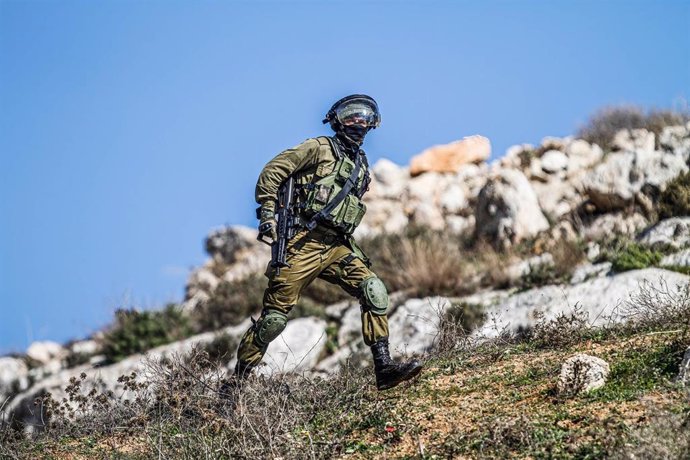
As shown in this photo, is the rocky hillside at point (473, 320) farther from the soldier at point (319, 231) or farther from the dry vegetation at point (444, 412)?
the soldier at point (319, 231)

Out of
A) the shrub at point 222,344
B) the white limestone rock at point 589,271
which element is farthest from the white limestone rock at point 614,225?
the shrub at point 222,344

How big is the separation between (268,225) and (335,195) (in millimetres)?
534

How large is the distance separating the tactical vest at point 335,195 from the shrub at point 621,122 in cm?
1463

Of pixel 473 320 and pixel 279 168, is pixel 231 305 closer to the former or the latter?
pixel 473 320

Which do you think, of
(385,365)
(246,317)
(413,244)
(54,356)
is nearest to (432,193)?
(413,244)

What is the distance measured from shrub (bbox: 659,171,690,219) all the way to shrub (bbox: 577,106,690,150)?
21.5 feet

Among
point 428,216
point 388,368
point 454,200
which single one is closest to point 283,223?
point 388,368

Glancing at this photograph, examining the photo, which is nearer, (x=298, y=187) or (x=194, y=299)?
(x=298, y=187)

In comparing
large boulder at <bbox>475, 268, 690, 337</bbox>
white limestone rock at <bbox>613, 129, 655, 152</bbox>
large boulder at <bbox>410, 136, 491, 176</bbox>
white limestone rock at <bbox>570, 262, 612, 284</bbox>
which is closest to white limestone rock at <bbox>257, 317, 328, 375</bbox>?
large boulder at <bbox>475, 268, 690, 337</bbox>

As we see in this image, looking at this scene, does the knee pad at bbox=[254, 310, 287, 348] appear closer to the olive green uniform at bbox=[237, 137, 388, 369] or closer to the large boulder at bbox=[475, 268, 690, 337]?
the olive green uniform at bbox=[237, 137, 388, 369]

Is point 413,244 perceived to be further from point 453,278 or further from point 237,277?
point 237,277

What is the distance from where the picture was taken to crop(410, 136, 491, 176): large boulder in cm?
2236

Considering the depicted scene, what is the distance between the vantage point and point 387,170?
2269 cm

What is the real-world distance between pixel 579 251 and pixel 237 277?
285 inches
